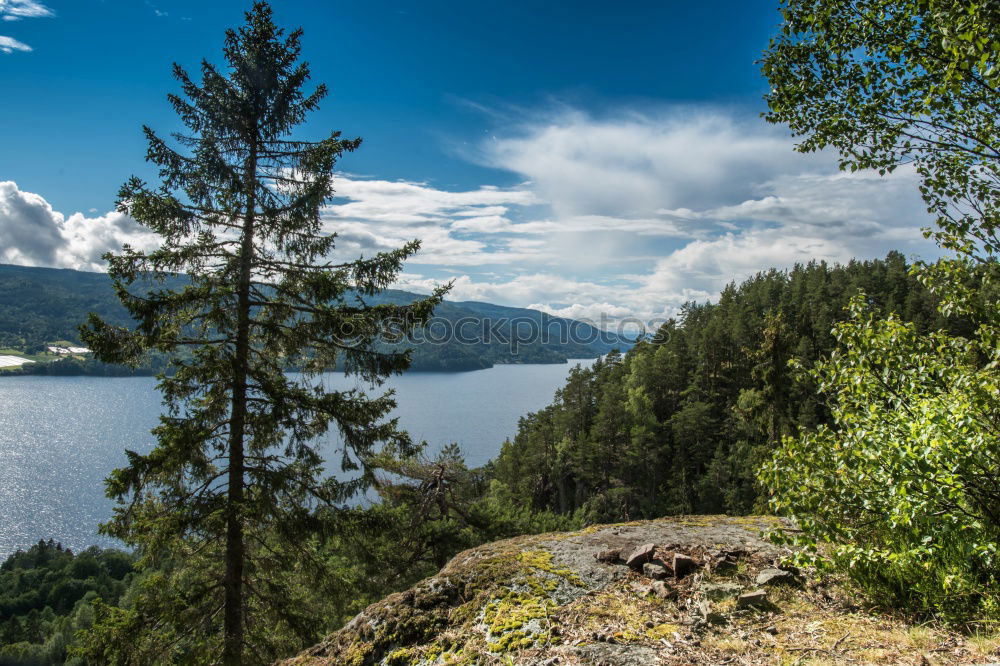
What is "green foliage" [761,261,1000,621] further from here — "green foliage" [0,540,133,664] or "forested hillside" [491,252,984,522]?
"green foliage" [0,540,133,664]

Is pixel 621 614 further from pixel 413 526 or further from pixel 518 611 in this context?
pixel 413 526

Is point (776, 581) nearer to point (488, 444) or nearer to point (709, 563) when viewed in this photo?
point (709, 563)

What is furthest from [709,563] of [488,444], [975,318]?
[488,444]

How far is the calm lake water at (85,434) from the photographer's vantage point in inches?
2790

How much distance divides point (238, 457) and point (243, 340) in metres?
2.05

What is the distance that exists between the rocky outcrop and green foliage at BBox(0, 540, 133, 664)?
72187 millimetres

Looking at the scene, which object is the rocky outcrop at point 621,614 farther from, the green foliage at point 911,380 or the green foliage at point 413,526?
the green foliage at point 413,526

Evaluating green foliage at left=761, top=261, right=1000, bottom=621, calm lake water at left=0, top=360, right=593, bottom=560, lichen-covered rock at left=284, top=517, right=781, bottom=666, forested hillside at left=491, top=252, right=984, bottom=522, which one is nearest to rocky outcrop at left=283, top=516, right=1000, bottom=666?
lichen-covered rock at left=284, top=517, right=781, bottom=666

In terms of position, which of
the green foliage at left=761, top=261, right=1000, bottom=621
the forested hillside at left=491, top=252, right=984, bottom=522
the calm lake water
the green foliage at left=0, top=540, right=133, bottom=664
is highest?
the green foliage at left=761, top=261, right=1000, bottom=621

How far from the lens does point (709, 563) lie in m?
4.68

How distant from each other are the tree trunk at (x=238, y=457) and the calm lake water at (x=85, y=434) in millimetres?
1794

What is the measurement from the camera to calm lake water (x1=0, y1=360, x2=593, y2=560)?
70875 mm

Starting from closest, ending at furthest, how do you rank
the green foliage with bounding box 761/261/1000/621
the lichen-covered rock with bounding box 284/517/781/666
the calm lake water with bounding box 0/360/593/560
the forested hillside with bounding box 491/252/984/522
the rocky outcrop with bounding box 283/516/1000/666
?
the green foliage with bounding box 761/261/1000/621
the rocky outcrop with bounding box 283/516/1000/666
the lichen-covered rock with bounding box 284/517/781/666
the forested hillside with bounding box 491/252/984/522
the calm lake water with bounding box 0/360/593/560

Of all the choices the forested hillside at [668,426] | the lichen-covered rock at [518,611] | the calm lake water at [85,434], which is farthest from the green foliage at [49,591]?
the lichen-covered rock at [518,611]
